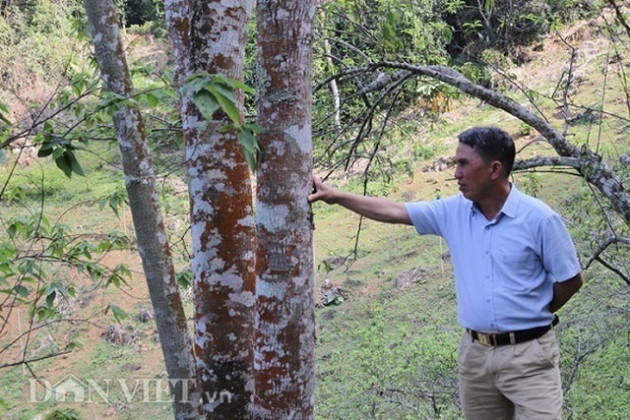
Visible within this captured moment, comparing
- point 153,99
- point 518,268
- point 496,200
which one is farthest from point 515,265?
point 153,99

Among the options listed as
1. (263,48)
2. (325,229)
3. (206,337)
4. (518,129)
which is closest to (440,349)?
(206,337)

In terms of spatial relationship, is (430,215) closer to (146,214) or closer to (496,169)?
(496,169)

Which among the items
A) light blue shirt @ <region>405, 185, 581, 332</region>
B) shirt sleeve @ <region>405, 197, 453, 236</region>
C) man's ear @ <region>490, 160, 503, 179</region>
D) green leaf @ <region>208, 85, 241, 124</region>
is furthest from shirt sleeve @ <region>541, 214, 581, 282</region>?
green leaf @ <region>208, 85, 241, 124</region>

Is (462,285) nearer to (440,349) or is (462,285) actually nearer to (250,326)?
(250,326)

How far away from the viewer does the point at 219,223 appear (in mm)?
2398

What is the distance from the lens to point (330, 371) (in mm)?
7426

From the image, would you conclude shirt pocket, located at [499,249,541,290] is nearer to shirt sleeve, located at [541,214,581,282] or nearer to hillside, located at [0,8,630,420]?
shirt sleeve, located at [541,214,581,282]

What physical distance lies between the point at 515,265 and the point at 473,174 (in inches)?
14.8

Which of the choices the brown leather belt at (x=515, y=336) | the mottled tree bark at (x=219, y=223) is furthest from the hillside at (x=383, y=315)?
the brown leather belt at (x=515, y=336)

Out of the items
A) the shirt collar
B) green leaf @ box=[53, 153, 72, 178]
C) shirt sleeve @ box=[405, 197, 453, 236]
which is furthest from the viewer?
shirt sleeve @ box=[405, 197, 453, 236]

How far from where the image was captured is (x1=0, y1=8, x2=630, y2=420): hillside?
505cm

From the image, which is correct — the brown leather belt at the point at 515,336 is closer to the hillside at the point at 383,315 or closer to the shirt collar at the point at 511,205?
the shirt collar at the point at 511,205

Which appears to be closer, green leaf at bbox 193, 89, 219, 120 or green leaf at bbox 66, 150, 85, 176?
green leaf at bbox 193, 89, 219, 120

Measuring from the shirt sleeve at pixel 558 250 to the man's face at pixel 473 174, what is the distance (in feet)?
0.87
